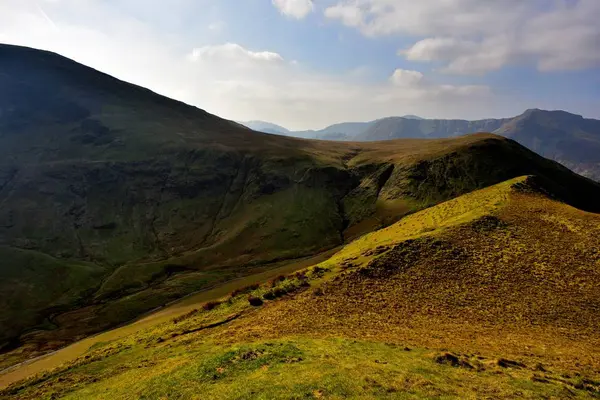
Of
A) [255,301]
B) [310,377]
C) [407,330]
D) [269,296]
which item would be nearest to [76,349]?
[255,301]

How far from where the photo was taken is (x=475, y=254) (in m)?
54.1

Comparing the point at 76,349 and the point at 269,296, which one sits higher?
the point at 269,296

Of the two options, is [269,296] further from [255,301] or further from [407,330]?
[407,330]

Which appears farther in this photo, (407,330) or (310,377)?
(407,330)

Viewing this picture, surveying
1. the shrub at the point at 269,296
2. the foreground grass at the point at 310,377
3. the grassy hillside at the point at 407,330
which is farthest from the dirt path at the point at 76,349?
the shrub at the point at 269,296

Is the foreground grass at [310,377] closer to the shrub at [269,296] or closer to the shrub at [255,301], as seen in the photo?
the shrub at [255,301]

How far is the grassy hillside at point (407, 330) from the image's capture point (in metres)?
26.6

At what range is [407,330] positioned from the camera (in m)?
38.6

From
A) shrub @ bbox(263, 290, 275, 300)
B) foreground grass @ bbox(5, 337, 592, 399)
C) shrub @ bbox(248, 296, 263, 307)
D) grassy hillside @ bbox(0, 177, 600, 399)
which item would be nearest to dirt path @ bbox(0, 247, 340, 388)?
grassy hillside @ bbox(0, 177, 600, 399)

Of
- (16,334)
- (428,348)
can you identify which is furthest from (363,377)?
(16,334)

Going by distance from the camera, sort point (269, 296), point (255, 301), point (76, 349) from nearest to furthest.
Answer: point (255, 301), point (269, 296), point (76, 349)

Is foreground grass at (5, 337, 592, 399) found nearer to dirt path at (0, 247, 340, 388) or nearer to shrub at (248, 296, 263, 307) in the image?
shrub at (248, 296, 263, 307)

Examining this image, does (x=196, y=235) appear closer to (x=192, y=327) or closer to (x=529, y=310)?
(x=192, y=327)

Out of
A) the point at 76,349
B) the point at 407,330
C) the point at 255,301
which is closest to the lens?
the point at 407,330
